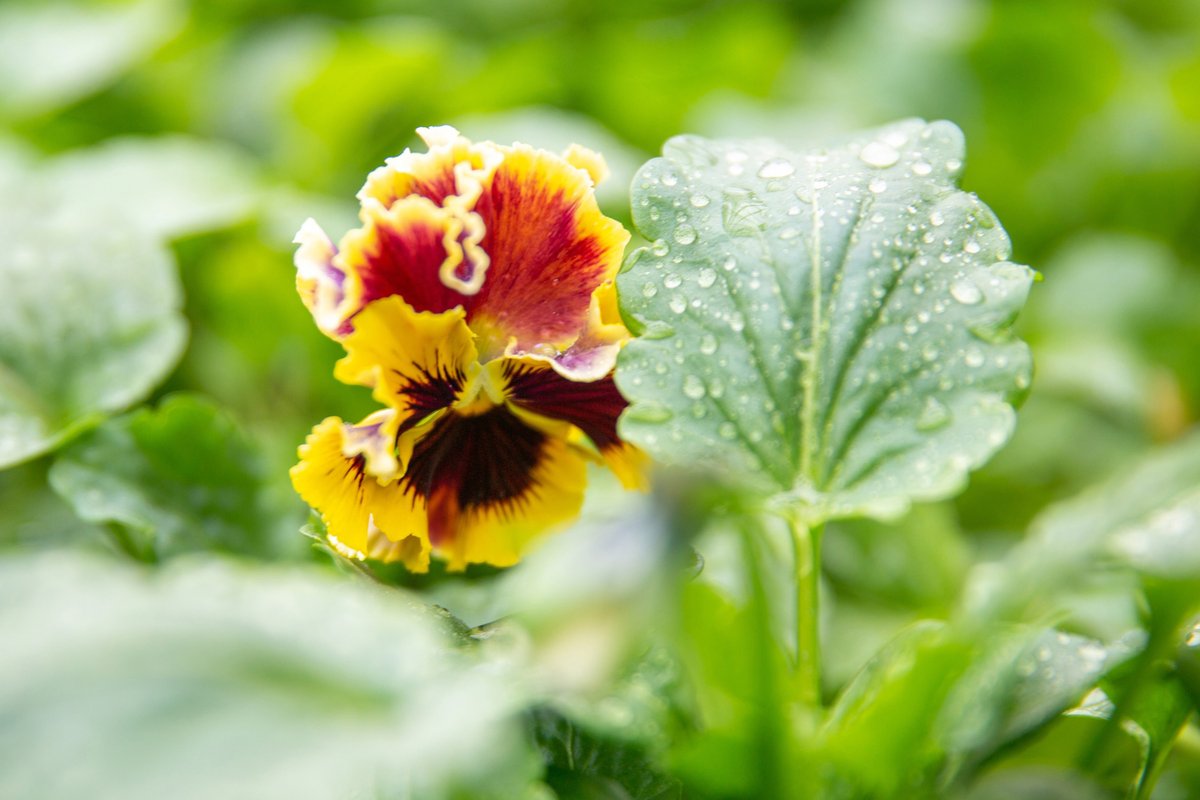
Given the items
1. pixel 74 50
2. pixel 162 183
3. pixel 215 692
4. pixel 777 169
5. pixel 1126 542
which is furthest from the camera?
pixel 74 50

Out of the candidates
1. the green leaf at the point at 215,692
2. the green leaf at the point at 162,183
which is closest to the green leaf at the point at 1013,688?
the green leaf at the point at 215,692

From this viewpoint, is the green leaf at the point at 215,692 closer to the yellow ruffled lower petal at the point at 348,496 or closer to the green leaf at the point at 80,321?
the yellow ruffled lower petal at the point at 348,496

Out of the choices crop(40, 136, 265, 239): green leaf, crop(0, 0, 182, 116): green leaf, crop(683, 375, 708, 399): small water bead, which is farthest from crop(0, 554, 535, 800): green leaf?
crop(0, 0, 182, 116): green leaf

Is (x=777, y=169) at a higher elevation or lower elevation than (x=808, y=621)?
higher

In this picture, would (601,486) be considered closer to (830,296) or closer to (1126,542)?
(830,296)

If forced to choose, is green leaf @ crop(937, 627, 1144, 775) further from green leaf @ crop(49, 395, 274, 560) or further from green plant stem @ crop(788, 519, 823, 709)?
green leaf @ crop(49, 395, 274, 560)

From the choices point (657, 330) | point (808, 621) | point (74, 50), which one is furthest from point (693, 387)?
point (74, 50)
